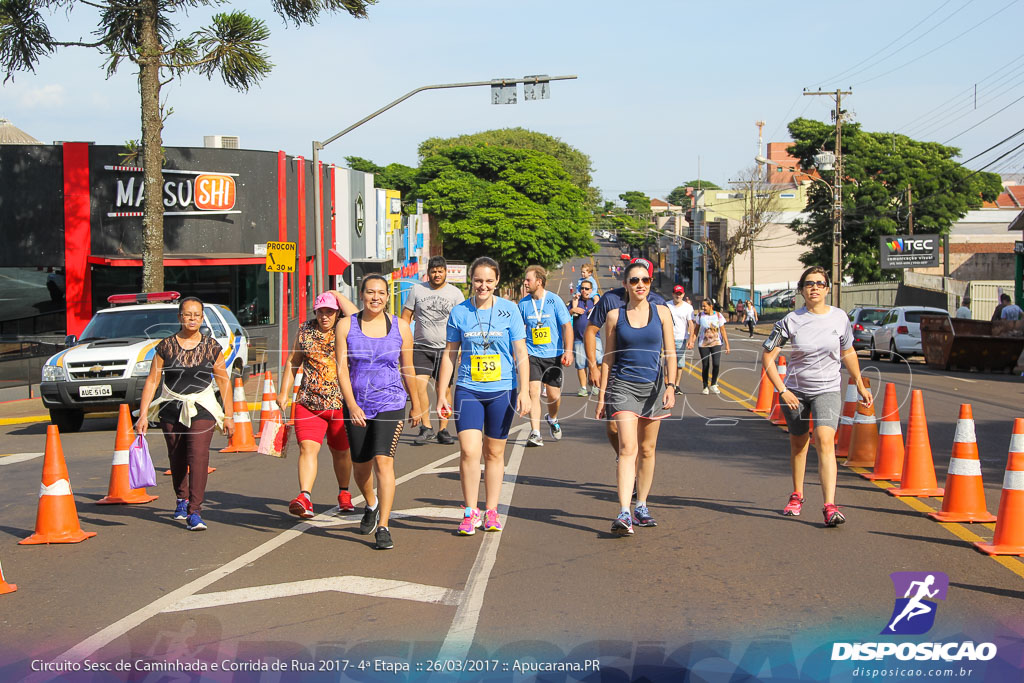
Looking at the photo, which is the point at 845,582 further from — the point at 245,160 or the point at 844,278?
the point at 844,278

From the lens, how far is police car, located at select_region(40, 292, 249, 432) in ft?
47.9

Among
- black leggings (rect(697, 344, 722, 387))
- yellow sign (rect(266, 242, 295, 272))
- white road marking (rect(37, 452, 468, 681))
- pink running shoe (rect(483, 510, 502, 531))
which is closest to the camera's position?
white road marking (rect(37, 452, 468, 681))

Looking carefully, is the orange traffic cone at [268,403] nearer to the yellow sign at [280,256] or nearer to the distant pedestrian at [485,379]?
the distant pedestrian at [485,379]

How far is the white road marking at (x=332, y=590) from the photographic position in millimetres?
5977

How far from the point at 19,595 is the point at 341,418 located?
254cm

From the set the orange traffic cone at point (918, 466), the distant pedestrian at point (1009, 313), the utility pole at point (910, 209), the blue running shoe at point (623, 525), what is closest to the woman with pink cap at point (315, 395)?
the blue running shoe at point (623, 525)

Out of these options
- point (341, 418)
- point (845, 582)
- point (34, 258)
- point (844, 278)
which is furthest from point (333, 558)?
point (844, 278)

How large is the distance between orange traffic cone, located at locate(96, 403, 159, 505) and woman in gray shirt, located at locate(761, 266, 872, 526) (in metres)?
5.61

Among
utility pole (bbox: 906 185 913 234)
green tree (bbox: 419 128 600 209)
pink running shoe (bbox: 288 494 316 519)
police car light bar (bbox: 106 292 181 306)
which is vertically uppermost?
green tree (bbox: 419 128 600 209)

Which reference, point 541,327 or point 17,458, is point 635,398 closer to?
point 541,327

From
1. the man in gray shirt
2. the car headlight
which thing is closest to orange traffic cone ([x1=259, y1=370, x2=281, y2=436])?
the man in gray shirt

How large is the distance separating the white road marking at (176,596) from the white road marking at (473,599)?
1473 mm

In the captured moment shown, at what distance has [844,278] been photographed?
6356 cm

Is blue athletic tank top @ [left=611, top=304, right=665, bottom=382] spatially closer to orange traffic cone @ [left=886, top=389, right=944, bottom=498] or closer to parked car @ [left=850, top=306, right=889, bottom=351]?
orange traffic cone @ [left=886, top=389, right=944, bottom=498]
